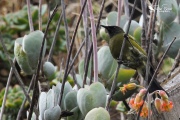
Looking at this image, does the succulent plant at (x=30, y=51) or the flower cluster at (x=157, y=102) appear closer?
the flower cluster at (x=157, y=102)

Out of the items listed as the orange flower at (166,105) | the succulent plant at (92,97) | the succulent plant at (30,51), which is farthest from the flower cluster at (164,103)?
the succulent plant at (30,51)

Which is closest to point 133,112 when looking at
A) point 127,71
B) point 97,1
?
point 127,71

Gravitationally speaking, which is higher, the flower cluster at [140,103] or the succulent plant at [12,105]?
the flower cluster at [140,103]

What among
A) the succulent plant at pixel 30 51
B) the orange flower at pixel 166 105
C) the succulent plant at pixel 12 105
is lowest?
the succulent plant at pixel 12 105

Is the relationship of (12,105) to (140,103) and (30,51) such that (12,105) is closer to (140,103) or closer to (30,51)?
(30,51)

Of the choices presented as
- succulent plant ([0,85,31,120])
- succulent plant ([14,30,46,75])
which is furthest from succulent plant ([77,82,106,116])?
succulent plant ([0,85,31,120])

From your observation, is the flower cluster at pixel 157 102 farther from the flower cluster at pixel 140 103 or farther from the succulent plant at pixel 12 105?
the succulent plant at pixel 12 105

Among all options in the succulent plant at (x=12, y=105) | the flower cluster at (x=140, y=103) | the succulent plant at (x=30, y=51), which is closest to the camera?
the flower cluster at (x=140, y=103)

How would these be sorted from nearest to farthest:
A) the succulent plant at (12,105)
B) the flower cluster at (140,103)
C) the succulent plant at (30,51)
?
1. the flower cluster at (140,103)
2. the succulent plant at (30,51)
3. the succulent plant at (12,105)

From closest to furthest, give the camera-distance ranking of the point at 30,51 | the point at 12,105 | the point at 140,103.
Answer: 1. the point at 140,103
2. the point at 30,51
3. the point at 12,105

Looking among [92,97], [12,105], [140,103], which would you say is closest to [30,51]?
[92,97]

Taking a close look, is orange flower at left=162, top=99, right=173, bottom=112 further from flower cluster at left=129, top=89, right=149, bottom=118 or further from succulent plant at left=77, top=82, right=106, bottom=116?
succulent plant at left=77, top=82, right=106, bottom=116

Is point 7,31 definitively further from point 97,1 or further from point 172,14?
point 172,14

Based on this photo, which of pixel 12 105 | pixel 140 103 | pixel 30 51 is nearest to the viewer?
pixel 140 103
